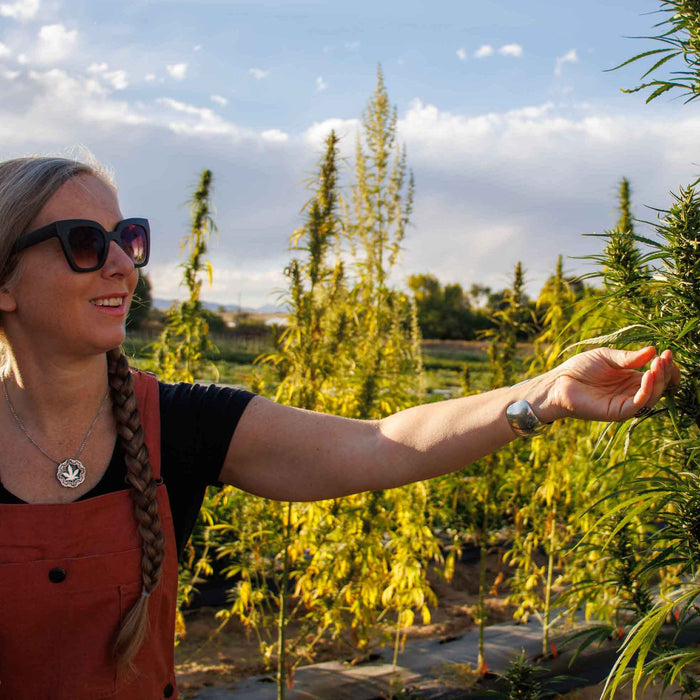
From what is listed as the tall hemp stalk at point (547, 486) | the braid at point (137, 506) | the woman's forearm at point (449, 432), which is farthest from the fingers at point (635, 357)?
the tall hemp stalk at point (547, 486)

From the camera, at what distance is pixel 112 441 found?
1663 mm

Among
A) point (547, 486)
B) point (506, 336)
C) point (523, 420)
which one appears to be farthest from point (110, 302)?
point (547, 486)

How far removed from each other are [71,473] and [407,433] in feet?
2.56

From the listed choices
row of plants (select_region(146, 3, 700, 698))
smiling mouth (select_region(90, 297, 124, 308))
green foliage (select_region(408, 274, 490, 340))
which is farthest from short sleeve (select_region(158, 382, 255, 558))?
green foliage (select_region(408, 274, 490, 340))

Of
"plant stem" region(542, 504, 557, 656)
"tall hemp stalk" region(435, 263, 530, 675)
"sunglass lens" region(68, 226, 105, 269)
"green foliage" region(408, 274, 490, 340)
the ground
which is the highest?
"green foliage" region(408, 274, 490, 340)

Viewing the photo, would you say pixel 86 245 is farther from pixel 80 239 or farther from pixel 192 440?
pixel 192 440

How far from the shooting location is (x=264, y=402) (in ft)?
5.69

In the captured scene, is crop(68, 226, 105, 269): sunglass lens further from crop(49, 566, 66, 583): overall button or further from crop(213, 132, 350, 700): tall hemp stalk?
crop(213, 132, 350, 700): tall hemp stalk

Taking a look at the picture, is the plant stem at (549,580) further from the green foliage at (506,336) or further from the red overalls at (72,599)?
the red overalls at (72,599)

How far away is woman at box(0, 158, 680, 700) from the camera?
145cm

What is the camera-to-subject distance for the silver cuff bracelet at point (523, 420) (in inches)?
57.5

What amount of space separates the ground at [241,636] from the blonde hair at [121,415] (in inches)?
107

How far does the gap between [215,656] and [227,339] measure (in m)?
30.2

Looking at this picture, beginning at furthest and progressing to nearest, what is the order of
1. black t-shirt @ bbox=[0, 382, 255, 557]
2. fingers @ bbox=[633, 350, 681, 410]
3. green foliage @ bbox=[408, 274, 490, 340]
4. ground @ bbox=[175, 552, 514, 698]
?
green foliage @ bbox=[408, 274, 490, 340], ground @ bbox=[175, 552, 514, 698], black t-shirt @ bbox=[0, 382, 255, 557], fingers @ bbox=[633, 350, 681, 410]
